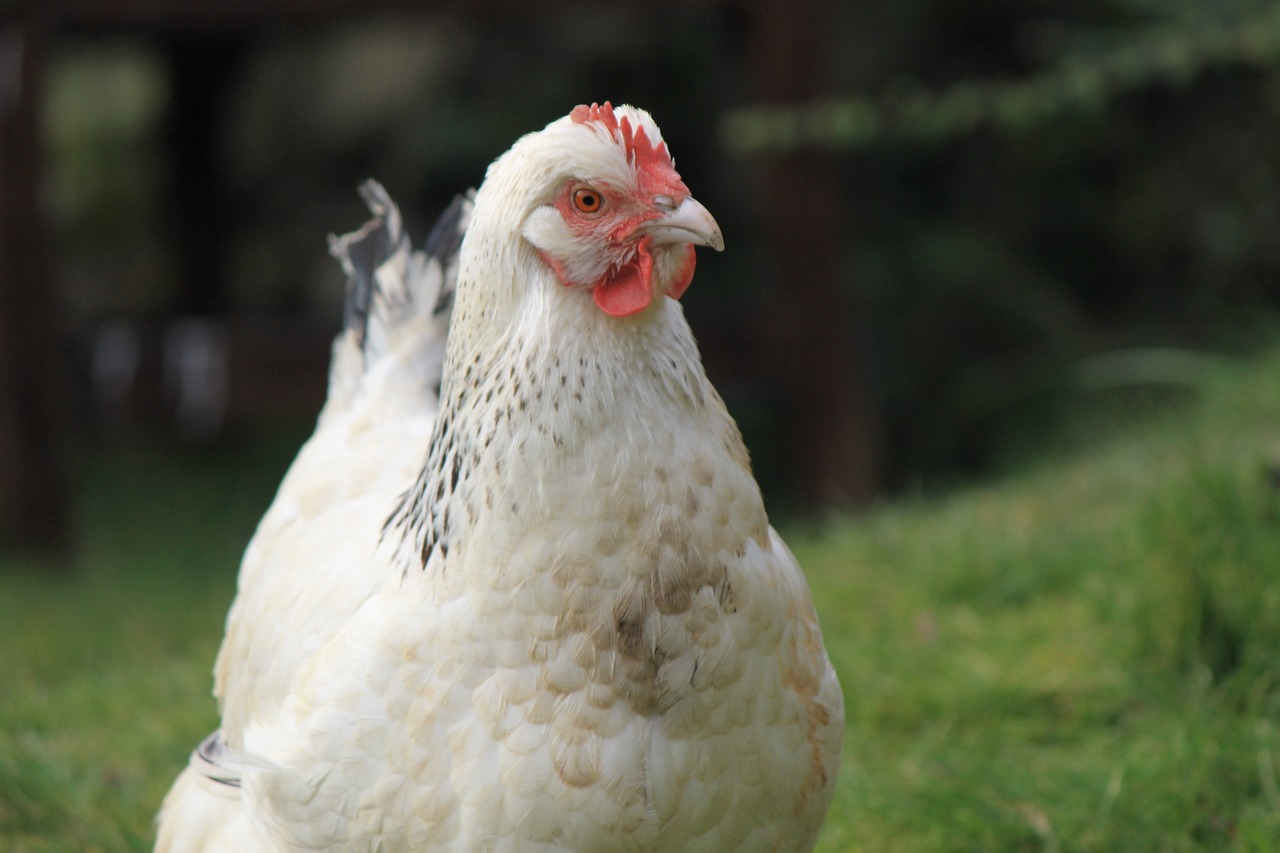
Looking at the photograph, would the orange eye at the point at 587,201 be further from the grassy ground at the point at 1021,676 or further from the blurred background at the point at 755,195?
the blurred background at the point at 755,195

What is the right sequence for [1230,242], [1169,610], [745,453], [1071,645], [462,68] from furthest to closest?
[462,68]
[1230,242]
[1071,645]
[1169,610]
[745,453]

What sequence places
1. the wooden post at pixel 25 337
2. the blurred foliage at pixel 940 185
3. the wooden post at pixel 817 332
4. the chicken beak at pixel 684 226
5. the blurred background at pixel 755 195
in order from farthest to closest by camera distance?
the blurred foliage at pixel 940 185 < the wooden post at pixel 817 332 < the blurred background at pixel 755 195 < the wooden post at pixel 25 337 < the chicken beak at pixel 684 226

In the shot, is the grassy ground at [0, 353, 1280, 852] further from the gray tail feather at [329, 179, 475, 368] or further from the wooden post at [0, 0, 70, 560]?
the gray tail feather at [329, 179, 475, 368]

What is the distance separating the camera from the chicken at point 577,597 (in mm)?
1956

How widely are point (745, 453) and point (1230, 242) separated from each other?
5285 mm

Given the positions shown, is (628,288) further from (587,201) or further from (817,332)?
(817,332)

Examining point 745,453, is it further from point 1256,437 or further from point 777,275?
point 777,275

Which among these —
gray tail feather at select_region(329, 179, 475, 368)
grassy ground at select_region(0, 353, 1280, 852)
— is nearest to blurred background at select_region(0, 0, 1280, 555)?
grassy ground at select_region(0, 353, 1280, 852)

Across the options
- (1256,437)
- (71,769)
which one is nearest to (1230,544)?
(1256,437)

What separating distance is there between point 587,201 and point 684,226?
16 cm

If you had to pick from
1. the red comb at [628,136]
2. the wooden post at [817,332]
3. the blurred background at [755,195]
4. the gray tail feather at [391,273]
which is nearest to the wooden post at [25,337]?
the blurred background at [755,195]

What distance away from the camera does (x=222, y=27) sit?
18.9 feet

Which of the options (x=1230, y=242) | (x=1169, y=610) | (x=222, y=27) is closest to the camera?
(x=1169, y=610)

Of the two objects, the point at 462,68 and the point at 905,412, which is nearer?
the point at 905,412
